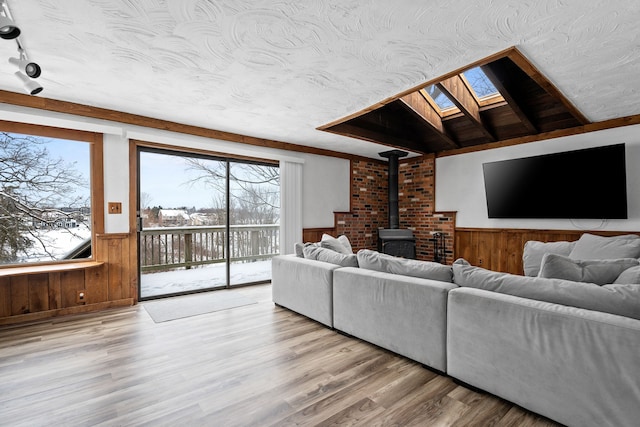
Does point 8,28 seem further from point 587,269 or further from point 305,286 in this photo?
point 587,269

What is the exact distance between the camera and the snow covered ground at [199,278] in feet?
15.4

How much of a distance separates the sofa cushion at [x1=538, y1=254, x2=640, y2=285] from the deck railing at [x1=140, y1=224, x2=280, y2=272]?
4189 millimetres

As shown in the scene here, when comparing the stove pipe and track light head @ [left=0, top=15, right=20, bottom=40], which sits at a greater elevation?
track light head @ [left=0, top=15, right=20, bottom=40]

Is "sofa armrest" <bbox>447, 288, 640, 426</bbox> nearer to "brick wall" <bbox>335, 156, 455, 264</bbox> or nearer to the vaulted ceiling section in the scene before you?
the vaulted ceiling section

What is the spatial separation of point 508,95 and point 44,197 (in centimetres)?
526

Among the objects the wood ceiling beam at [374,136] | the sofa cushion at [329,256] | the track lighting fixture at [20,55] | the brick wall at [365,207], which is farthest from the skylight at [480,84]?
the track lighting fixture at [20,55]

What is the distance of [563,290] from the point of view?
5.72ft

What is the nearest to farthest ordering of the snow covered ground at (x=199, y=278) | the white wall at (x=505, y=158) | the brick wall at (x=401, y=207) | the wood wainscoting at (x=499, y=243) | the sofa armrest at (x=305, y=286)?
1. the sofa armrest at (x=305, y=286)
2. the white wall at (x=505, y=158)
3. the wood wainscoting at (x=499, y=243)
4. the snow covered ground at (x=199, y=278)
5. the brick wall at (x=401, y=207)

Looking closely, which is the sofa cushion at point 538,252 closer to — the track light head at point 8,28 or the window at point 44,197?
the track light head at point 8,28

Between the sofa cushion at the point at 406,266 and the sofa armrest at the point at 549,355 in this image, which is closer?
the sofa armrest at the point at 549,355

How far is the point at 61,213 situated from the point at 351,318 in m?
3.40

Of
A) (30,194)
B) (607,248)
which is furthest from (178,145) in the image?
(607,248)

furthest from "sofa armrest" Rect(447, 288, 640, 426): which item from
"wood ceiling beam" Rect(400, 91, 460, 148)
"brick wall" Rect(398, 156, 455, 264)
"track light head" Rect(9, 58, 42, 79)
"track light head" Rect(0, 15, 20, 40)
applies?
"brick wall" Rect(398, 156, 455, 264)

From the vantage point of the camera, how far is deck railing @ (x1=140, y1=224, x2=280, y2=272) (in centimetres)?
519
